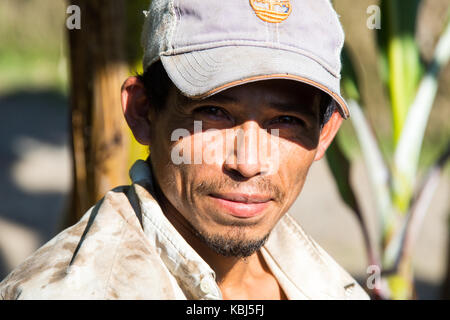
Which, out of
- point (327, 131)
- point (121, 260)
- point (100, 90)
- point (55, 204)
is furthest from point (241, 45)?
point (55, 204)

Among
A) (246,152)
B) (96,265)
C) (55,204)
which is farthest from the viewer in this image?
(55,204)

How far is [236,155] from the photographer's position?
5.23 ft

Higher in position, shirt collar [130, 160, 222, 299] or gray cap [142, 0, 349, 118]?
gray cap [142, 0, 349, 118]

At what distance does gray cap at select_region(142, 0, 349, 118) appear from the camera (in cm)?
157

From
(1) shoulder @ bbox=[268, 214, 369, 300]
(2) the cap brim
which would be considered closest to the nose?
(2) the cap brim

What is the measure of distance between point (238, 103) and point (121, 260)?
1.47 feet

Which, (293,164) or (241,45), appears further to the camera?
(293,164)

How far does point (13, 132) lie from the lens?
373 inches

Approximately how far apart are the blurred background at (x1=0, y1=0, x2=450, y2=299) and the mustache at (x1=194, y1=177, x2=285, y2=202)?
4.15 ft

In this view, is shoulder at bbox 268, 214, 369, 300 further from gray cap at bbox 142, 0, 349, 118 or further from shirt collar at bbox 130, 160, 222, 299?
gray cap at bbox 142, 0, 349, 118

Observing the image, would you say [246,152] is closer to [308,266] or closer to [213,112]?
[213,112]
